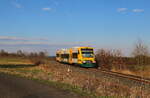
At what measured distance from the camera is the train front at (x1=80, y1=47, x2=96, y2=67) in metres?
38.6

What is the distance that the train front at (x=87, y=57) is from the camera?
127ft

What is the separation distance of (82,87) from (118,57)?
25541mm

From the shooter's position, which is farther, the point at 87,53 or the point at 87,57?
the point at 87,53

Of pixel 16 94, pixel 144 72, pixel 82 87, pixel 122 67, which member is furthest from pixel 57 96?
pixel 122 67

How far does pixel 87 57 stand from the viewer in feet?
129

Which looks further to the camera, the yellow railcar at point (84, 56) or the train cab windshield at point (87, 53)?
the train cab windshield at point (87, 53)

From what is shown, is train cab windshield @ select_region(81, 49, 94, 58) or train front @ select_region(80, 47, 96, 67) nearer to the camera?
train front @ select_region(80, 47, 96, 67)

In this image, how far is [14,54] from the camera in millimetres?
155750

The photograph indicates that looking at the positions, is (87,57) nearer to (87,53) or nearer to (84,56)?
(84,56)

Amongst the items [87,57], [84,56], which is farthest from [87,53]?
[84,56]

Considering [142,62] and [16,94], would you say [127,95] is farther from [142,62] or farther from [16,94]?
[142,62]

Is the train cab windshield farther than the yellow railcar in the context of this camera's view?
Yes

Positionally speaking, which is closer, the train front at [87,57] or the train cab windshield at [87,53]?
the train front at [87,57]

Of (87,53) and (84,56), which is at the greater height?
(87,53)
